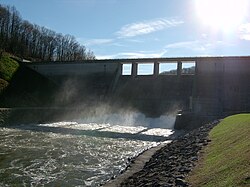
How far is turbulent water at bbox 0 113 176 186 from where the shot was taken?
12.1 m

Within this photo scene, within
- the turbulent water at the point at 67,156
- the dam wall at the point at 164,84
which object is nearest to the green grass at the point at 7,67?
the dam wall at the point at 164,84

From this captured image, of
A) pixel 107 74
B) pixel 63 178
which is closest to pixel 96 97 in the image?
pixel 107 74

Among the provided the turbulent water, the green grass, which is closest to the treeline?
the green grass

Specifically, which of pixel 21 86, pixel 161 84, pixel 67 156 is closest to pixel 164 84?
pixel 161 84

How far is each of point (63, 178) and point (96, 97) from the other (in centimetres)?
3354

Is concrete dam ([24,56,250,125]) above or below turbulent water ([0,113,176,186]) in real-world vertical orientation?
above

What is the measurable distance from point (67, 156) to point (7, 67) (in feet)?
112

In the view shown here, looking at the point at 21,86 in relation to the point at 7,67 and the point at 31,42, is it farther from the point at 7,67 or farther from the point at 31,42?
the point at 31,42

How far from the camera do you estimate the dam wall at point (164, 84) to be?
37.5 metres

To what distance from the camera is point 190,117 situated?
2947 centimetres

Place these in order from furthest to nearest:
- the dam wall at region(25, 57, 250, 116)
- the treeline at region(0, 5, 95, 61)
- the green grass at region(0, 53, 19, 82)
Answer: the treeline at region(0, 5, 95, 61), the green grass at region(0, 53, 19, 82), the dam wall at region(25, 57, 250, 116)

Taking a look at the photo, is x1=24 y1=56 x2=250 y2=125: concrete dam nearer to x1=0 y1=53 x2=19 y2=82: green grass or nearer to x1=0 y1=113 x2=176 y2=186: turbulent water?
x1=0 y1=53 x2=19 y2=82: green grass

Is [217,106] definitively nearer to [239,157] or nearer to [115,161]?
[115,161]

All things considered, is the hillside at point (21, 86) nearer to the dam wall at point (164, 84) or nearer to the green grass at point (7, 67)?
the green grass at point (7, 67)
